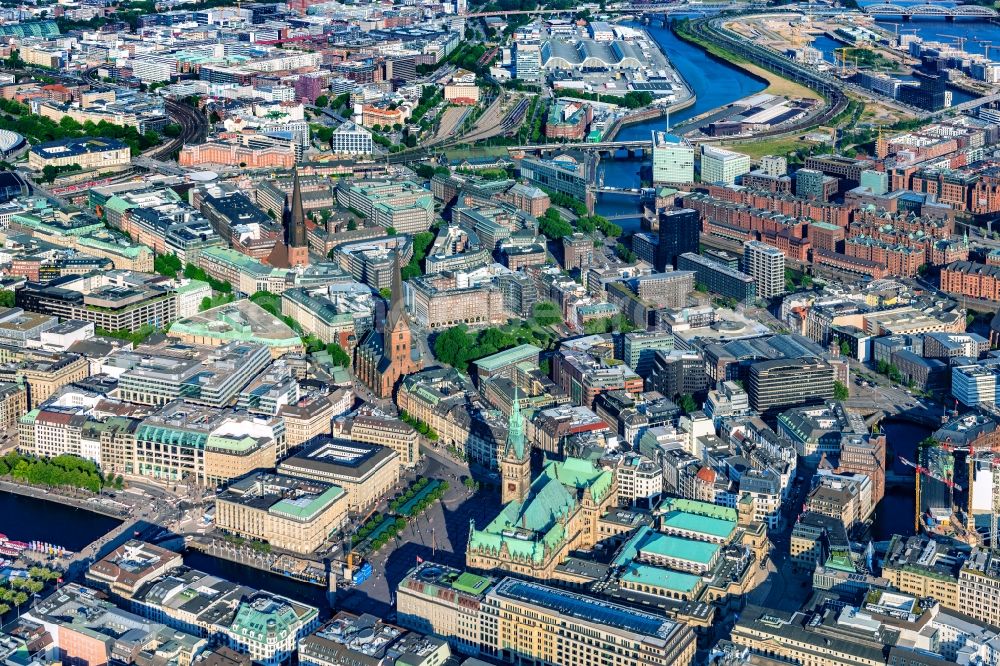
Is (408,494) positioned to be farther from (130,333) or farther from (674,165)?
(674,165)

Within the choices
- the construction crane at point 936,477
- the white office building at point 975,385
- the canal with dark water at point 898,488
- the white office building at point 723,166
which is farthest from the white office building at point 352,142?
the construction crane at point 936,477

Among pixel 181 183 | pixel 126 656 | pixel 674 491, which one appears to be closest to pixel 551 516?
pixel 674 491

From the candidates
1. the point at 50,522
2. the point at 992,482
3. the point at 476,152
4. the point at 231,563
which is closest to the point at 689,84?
the point at 476,152

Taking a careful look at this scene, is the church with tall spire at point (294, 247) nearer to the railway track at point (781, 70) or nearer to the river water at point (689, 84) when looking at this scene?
the river water at point (689, 84)

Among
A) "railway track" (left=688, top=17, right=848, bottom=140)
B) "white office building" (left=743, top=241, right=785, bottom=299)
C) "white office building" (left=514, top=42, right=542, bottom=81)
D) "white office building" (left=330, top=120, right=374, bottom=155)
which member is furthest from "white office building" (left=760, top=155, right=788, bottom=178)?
"white office building" (left=514, top=42, right=542, bottom=81)

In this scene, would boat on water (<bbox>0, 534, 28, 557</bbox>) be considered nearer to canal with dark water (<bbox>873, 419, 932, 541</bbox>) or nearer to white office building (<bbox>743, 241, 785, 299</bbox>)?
canal with dark water (<bbox>873, 419, 932, 541</bbox>)
